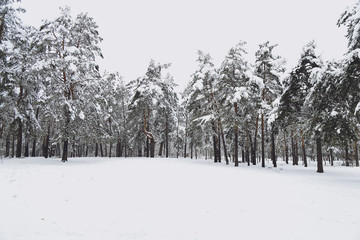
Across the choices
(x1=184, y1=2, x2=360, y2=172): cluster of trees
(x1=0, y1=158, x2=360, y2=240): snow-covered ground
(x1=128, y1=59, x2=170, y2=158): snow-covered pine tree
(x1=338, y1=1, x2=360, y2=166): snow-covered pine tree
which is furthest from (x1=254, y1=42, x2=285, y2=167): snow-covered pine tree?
(x1=0, y1=158, x2=360, y2=240): snow-covered ground

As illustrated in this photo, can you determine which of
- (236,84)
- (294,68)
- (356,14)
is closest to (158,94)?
(236,84)

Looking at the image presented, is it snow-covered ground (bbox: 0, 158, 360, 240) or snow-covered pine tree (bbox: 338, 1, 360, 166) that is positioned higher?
snow-covered pine tree (bbox: 338, 1, 360, 166)

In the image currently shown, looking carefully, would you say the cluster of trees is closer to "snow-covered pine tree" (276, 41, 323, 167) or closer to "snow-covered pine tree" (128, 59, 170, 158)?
"snow-covered pine tree" (276, 41, 323, 167)

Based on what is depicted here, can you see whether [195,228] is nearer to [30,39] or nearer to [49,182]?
[49,182]

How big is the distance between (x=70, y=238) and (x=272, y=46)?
23.4 m

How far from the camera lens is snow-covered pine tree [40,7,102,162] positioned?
16406 millimetres

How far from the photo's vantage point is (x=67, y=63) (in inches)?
647

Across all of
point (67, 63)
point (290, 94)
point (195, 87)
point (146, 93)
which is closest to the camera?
point (67, 63)

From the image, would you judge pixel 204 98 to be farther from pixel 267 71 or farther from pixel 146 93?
pixel 267 71

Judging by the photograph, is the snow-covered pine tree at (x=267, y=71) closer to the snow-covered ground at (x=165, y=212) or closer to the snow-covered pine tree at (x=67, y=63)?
the snow-covered ground at (x=165, y=212)

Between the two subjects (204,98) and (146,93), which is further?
(146,93)

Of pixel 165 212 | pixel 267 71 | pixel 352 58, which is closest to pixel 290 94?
pixel 267 71

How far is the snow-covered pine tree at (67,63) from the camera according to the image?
16406mm

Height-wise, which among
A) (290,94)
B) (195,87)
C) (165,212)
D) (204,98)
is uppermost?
(195,87)
